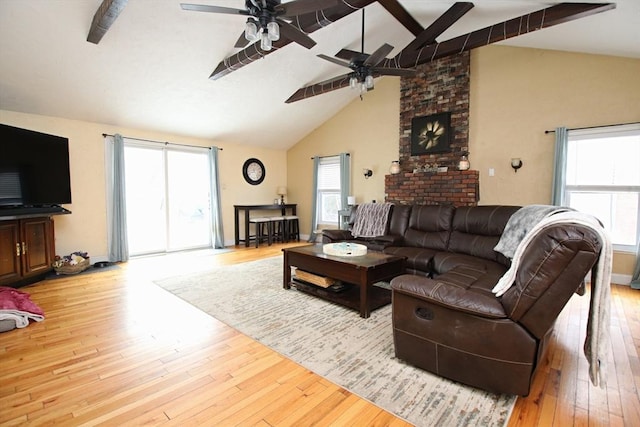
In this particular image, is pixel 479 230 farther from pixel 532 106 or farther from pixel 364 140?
pixel 364 140

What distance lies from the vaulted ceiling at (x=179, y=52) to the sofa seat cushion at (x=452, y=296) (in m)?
2.72

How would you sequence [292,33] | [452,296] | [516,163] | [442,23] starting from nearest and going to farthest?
1. [452,296]
2. [292,33]
3. [442,23]
4. [516,163]

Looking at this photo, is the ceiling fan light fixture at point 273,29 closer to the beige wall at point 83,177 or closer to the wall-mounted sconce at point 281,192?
the beige wall at point 83,177

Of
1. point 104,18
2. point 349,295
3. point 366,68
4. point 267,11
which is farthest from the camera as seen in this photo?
point 366,68

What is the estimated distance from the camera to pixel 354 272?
2.83 meters

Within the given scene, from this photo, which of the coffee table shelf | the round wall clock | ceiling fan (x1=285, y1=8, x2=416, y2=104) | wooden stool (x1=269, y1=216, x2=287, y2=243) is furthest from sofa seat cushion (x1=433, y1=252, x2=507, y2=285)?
the round wall clock

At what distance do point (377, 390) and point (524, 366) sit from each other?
80 cm

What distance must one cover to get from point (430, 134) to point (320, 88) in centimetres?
212

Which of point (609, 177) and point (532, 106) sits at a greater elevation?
point (532, 106)

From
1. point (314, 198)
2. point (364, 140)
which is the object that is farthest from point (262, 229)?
point (364, 140)

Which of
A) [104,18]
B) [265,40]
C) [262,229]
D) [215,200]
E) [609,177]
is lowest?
[262,229]

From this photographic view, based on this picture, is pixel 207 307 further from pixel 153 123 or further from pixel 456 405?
pixel 153 123

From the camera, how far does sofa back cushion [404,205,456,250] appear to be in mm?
3964

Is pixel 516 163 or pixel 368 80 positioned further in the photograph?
pixel 516 163
